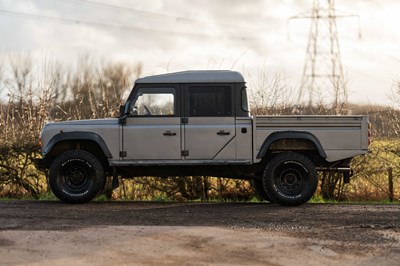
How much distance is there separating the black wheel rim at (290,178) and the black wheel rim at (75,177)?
3.56 metres

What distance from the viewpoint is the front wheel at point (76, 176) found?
1203 centimetres

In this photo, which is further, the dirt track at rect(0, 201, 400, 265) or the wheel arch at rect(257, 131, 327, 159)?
the wheel arch at rect(257, 131, 327, 159)

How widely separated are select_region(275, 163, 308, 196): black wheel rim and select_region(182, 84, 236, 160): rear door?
37.3 inches

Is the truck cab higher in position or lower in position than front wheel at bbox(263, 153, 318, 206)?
higher

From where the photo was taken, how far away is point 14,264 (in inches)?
271

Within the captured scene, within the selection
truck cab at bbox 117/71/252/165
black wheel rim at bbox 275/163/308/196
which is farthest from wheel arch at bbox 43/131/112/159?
black wheel rim at bbox 275/163/308/196

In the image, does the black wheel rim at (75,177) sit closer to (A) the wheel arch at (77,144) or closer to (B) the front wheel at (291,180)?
(A) the wheel arch at (77,144)

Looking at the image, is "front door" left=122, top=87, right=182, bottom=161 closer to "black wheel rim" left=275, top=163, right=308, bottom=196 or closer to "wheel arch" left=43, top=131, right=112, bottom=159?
"wheel arch" left=43, top=131, right=112, bottom=159

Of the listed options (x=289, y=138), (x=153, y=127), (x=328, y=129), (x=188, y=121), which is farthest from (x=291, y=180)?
(x=153, y=127)

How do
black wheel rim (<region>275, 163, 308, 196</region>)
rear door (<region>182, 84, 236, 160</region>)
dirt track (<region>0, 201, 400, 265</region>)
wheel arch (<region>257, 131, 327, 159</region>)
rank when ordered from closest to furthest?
dirt track (<region>0, 201, 400, 265</region>), wheel arch (<region>257, 131, 327, 159</region>), rear door (<region>182, 84, 236, 160</region>), black wheel rim (<region>275, 163, 308, 196</region>)

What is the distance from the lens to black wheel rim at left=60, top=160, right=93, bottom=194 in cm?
1212

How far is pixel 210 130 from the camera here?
1184 centimetres

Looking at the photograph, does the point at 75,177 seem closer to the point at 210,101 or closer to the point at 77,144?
the point at 77,144

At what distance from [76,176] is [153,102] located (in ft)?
6.66
